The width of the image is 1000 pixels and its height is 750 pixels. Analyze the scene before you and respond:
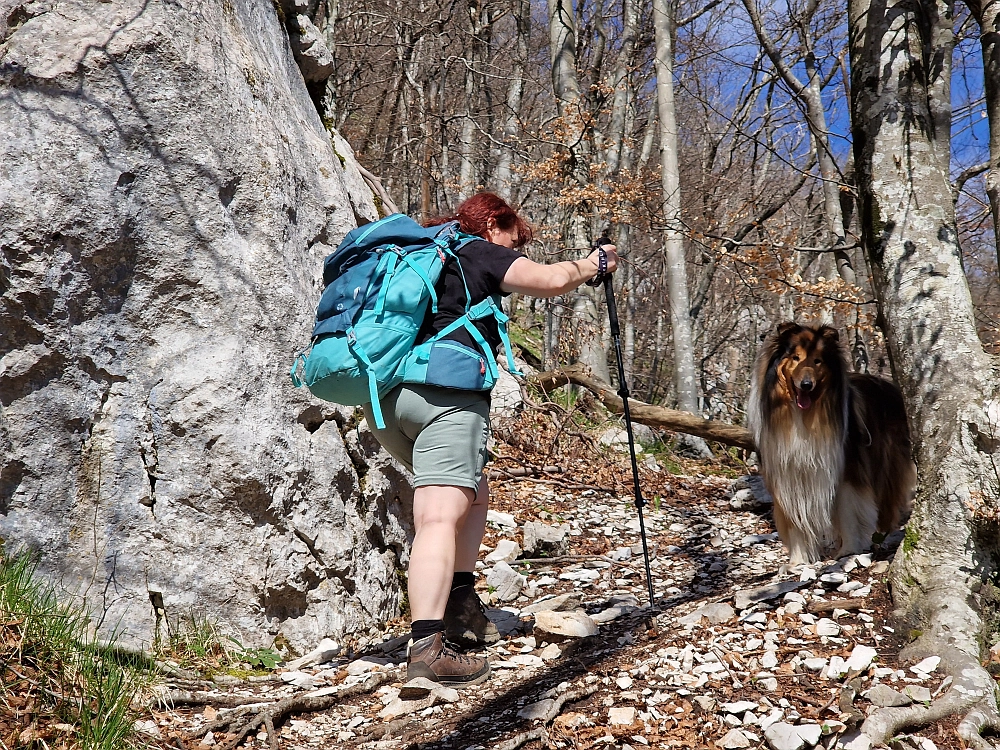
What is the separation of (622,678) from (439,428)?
1.35 m

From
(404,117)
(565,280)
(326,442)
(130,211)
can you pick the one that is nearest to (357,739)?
(326,442)

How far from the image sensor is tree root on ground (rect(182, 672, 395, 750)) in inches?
114

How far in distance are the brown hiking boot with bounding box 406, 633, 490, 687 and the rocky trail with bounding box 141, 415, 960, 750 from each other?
0.21 metres

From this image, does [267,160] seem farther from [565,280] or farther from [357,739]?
[357,739]

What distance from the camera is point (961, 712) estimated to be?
110 inches

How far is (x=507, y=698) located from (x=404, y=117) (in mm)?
12090

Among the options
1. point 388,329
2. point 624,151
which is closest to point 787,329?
point 388,329

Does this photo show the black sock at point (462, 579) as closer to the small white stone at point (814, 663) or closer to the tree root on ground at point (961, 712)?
the small white stone at point (814, 663)

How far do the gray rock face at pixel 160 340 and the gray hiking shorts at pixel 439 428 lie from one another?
3.73 ft

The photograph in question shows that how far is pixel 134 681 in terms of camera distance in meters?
2.94

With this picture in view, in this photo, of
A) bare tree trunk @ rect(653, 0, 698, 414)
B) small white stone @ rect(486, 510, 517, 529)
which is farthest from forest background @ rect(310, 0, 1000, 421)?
small white stone @ rect(486, 510, 517, 529)

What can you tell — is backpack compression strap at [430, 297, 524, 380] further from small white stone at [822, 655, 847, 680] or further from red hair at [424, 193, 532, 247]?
small white stone at [822, 655, 847, 680]

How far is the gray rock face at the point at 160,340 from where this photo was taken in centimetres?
339

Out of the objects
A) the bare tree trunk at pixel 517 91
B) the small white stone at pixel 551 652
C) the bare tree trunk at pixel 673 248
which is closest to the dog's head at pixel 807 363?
the small white stone at pixel 551 652
